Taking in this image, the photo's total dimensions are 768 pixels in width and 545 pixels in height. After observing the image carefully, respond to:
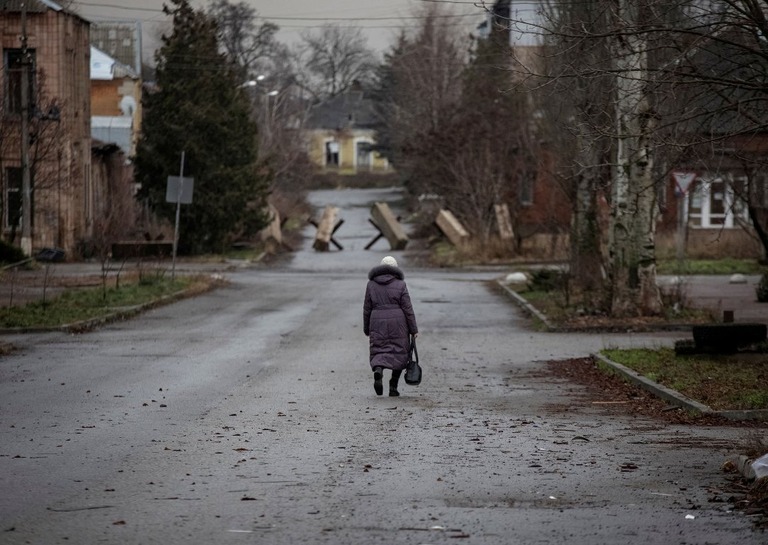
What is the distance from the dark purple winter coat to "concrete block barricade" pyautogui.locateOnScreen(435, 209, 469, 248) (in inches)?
1340

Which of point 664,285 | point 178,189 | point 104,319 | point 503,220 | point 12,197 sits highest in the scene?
point 178,189

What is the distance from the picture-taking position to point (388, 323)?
15.5 meters

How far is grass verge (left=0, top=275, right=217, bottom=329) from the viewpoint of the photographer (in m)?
24.1

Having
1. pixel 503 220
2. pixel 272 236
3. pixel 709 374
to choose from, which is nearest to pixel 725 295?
pixel 709 374

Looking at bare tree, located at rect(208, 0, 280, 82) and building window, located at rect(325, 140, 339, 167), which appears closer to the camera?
bare tree, located at rect(208, 0, 280, 82)

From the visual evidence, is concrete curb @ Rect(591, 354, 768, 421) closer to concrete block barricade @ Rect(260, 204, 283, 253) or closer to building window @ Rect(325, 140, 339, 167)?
concrete block barricade @ Rect(260, 204, 283, 253)

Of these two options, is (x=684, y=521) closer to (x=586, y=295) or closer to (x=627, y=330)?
(x=627, y=330)

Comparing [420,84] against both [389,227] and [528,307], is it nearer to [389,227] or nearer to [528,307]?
[389,227]

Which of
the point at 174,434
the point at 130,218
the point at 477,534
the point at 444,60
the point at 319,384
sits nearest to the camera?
the point at 477,534

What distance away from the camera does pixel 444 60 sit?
266 feet

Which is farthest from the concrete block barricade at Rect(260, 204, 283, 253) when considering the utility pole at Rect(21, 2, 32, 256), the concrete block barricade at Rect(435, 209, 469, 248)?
the utility pole at Rect(21, 2, 32, 256)

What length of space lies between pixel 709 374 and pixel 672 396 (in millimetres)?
2008

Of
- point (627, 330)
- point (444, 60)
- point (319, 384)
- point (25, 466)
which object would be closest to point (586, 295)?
point (627, 330)

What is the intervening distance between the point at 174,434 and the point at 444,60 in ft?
233
